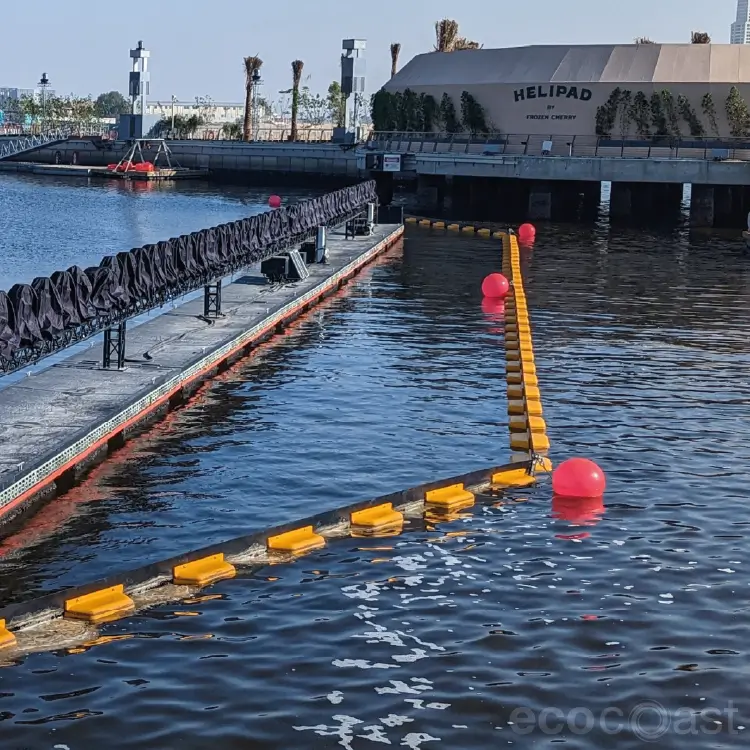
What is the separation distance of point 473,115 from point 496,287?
50.9 metres

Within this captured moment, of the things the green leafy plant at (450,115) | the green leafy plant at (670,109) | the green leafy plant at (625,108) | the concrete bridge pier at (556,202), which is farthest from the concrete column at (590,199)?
the green leafy plant at (450,115)

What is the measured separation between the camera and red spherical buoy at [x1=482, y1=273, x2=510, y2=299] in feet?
164

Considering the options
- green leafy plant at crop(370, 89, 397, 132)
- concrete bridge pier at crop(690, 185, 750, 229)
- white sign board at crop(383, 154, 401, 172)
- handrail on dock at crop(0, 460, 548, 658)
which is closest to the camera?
handrail on dock at crop(0, 460, 548, 658)

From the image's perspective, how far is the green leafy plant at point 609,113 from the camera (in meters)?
91.4

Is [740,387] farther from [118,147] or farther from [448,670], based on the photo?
[118,147]

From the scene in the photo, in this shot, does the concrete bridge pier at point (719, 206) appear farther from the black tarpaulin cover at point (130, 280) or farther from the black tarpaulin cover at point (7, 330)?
the black tarpaulin cover at point (7, 330)

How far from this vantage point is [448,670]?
1773cm

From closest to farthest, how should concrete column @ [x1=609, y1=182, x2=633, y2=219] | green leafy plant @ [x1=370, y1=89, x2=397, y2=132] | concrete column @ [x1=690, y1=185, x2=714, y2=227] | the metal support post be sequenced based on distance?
the metal support post < concrete column @ [x1=690, y1=185, x2=714, y2=227] < concrete column @ [x1=609, y1=182, x2=633, y2=219] < green leafy plant @ [x1=370, y1=89, x2=397, y2=132]

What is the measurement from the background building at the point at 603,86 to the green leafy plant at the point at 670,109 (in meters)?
0.06

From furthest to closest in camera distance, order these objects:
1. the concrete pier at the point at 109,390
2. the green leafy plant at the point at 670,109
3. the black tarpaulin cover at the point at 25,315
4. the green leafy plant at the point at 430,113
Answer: the green leafy plant at the point at 430,113 < the green leafy plant at the point at 670,109 < the black tarpaulin cover at the point at 25,315 < the concrete pier at the point at 109,390

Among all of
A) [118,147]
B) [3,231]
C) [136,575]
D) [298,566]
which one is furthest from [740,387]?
[118,147]

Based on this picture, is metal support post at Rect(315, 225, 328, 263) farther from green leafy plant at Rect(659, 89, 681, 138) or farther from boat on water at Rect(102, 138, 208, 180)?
boat on water at Rect(102, 138, 208, 180)

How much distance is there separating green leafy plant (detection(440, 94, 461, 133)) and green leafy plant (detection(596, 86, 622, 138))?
39.7 feet

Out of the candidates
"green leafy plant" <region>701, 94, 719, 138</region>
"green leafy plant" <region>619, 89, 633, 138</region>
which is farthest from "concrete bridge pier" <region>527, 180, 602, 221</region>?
"green leafy plant" <region>701, 94, 719, 138</region>
